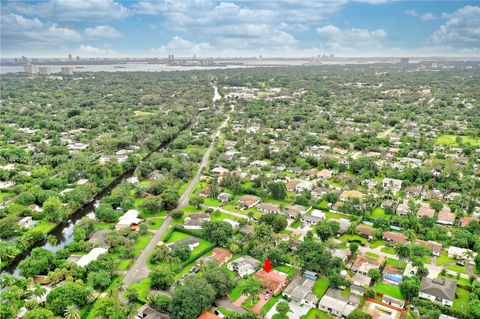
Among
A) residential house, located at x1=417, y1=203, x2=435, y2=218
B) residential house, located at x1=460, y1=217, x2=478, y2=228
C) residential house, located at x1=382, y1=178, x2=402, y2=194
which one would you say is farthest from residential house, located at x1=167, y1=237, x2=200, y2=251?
residential house, located at x1=460, y1=217, x2=478, y2=228

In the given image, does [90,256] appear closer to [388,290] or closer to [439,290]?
[388,290]

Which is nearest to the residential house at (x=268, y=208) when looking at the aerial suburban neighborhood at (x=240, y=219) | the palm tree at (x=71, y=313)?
the aerial suburban neighborhood at (x=240, y=219)

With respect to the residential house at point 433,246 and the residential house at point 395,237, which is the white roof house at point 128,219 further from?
the residential house at point 433,246

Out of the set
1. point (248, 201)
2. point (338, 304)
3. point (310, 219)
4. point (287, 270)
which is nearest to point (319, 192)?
point (310, 219)

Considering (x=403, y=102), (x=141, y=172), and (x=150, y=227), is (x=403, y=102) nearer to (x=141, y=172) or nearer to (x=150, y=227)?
(x=141, y=172)

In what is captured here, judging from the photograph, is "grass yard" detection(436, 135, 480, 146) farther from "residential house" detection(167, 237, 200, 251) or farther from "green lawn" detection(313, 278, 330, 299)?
"residential house" detection(167, 237, 200, 251)

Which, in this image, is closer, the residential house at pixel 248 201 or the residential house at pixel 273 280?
the residential house at pixel 273 280
